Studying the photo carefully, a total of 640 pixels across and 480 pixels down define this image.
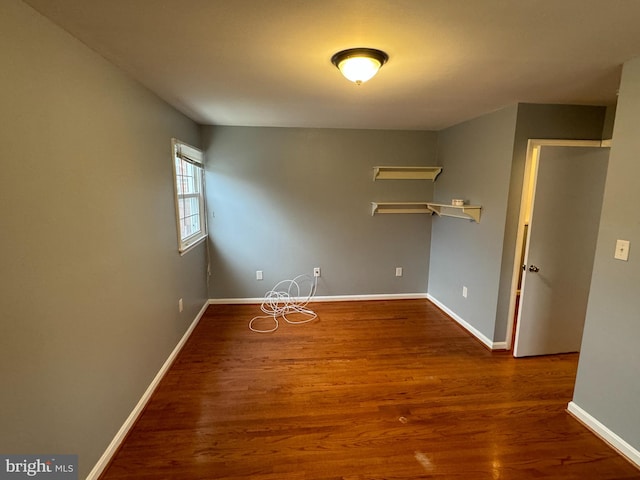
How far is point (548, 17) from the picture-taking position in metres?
1.25

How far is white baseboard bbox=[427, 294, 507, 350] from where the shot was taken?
9.57ft

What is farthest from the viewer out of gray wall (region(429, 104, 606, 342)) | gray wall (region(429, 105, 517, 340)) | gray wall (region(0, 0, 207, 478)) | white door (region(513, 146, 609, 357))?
gray wall (region(429, 105, 517, 340))

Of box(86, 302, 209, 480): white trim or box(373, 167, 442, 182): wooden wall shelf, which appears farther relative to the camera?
box(373, 167, 442, 182): wooden wall shelf

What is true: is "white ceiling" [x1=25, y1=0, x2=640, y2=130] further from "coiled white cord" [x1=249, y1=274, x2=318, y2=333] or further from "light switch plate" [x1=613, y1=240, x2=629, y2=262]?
"coiled white cord" [x1=249, y1=274, x2=318, y2=333]

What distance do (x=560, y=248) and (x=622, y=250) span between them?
3.02 ft

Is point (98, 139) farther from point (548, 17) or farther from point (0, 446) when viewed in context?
Answer: point (548, 17)

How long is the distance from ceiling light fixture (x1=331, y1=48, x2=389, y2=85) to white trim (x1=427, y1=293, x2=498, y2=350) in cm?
268

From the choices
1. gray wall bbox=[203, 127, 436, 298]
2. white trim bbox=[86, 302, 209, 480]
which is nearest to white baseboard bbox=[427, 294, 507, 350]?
gray wall bbox=[203, 127, 436, 298]

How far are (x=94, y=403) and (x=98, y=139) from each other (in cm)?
138

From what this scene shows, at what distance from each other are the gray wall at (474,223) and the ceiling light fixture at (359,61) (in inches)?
65.2

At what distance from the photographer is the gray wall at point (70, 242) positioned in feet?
3.62

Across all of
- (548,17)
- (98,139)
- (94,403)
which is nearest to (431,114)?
(548,17)

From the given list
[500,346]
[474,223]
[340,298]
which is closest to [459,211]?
[474,223]

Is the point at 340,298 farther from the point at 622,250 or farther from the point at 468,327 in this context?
the point at 622,250
